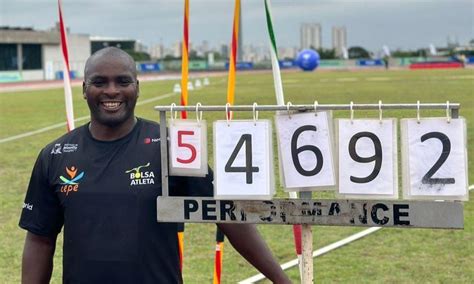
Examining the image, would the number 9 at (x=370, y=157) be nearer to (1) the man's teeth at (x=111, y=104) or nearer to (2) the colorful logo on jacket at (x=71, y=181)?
(1) the man's teeth at (x=111, y=104)

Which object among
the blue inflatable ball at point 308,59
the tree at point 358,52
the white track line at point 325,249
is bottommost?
the white track line at point 325,249

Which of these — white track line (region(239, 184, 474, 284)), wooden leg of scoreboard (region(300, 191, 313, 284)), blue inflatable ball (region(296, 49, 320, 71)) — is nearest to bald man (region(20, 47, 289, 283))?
wooden leg of scoreboard (region(300, 191, 313, 284))

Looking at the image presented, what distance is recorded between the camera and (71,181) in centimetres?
260

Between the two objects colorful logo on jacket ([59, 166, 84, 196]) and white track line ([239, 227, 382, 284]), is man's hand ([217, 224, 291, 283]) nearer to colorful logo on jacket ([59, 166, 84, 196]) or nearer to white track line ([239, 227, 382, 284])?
colorful logo on jacket ([59, 166, 84, 196])

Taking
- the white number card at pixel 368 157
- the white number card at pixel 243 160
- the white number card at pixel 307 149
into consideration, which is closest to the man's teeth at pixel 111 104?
the white number card at pixel 243 160

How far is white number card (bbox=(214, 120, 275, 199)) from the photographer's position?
2537 millimetres

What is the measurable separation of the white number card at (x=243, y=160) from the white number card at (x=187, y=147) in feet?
0.22

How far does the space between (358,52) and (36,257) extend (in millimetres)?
109487

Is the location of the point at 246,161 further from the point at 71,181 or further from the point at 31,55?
the point at 31,55

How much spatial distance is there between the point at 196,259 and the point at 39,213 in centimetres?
349

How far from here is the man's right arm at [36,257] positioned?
9.16ft

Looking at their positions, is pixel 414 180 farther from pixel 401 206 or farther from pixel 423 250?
pixel 423 250

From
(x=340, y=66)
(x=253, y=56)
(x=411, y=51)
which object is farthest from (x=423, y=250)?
(x=253, y=56)

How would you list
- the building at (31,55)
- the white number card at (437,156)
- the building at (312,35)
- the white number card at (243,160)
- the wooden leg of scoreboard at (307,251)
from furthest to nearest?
the building at (312,35) → the building at (31,55) → the wooden leg of scoreboard at (307,251) → the white number card at (243,160) → the white number card at (437,156)
